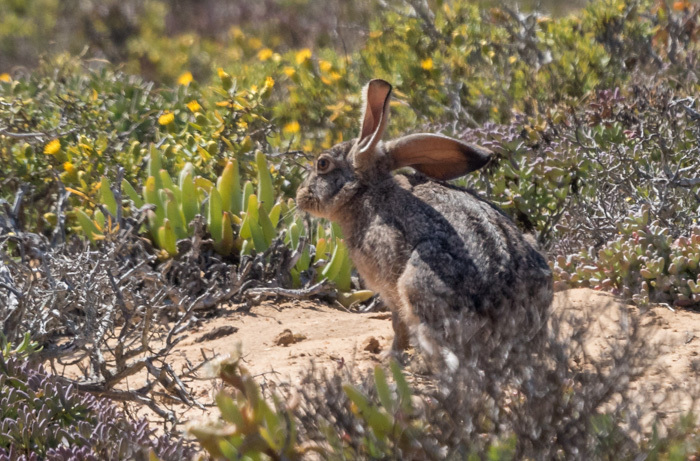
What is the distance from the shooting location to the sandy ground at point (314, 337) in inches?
156

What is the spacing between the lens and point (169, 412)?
3750mm

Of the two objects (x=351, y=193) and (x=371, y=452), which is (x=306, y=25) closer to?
(x=351, y=193)

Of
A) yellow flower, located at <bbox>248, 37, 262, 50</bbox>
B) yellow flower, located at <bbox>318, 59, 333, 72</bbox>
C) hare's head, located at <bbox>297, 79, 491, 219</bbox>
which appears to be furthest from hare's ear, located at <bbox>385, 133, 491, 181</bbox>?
yellow flower, located at <bbox>248, 37, 262, 50</bbox>

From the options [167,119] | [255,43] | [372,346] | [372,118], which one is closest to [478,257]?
[372,346]

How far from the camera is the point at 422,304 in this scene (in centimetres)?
376

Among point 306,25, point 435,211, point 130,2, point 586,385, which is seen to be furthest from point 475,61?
point 130,2

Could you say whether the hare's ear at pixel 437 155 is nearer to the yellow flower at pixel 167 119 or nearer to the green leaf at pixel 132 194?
the green leaf at pixel 132 194

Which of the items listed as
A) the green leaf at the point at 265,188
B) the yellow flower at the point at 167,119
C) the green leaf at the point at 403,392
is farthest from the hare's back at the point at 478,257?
the yellow flower at the point at 167,119

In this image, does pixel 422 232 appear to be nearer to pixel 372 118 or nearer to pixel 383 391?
pixel 372 118

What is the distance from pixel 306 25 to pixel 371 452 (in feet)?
37.2

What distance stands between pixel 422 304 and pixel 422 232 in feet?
1.20

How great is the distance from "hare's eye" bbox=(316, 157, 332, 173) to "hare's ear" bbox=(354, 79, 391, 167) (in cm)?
17

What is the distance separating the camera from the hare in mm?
3705

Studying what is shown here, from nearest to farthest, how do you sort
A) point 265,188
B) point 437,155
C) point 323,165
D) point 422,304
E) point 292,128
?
point 422,304 < point 437,155 < point 323,165 < point 265,188 < point 292,128
